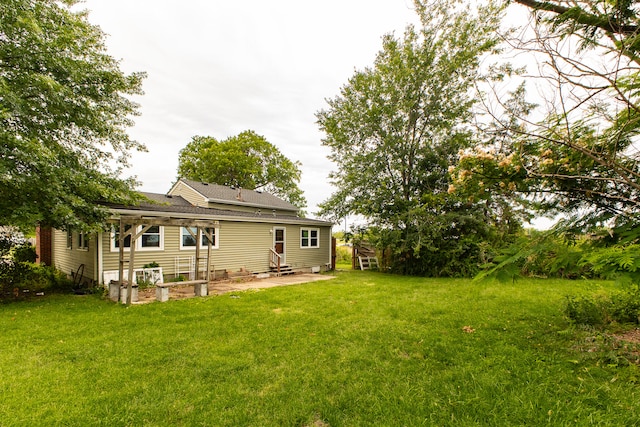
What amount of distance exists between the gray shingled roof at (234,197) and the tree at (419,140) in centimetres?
525

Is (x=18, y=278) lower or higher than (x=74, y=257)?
lower

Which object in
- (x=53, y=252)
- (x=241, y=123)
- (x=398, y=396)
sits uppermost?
(x=241, y=123)

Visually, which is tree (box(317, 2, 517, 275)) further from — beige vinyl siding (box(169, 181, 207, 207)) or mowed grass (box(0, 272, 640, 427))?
beige vinyl siding (box(169, 181, 207, 207))

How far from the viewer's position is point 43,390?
3.13 m

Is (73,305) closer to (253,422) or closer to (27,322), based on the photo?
(27,322)

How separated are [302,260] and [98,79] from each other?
10422 mm

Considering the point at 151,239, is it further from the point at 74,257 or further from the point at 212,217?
the point at 74,257

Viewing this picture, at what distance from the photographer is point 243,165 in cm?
3184

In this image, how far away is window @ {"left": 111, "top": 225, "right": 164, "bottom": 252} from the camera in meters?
9.14

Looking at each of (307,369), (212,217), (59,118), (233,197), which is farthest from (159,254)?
(307,369)

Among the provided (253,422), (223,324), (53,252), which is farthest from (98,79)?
(253,422)

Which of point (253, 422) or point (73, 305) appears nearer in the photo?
point (253, 422)

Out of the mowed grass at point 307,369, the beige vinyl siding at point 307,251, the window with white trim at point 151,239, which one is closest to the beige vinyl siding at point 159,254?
the window with white trim at point 151,239

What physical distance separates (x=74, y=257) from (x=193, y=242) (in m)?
4.17
